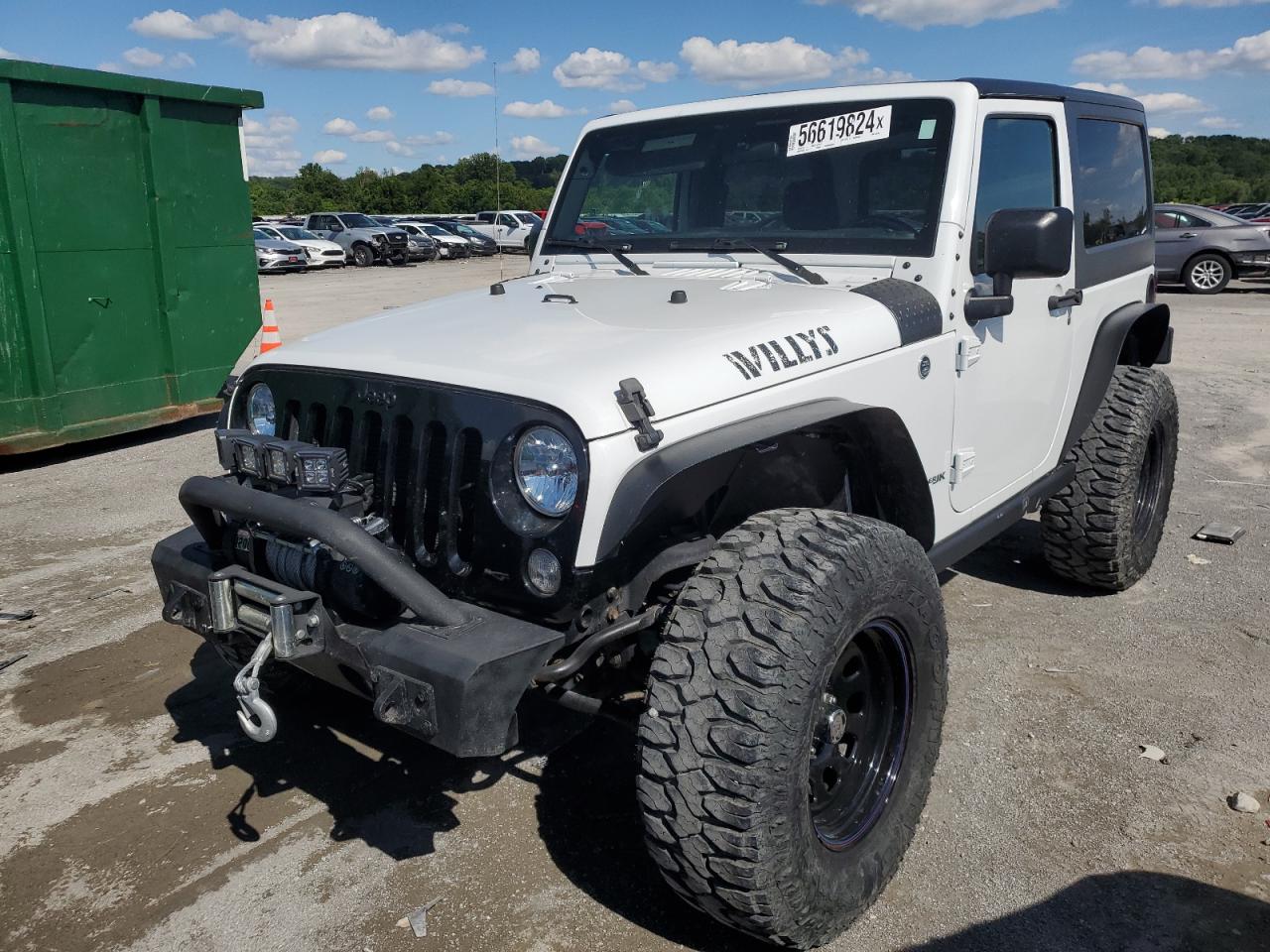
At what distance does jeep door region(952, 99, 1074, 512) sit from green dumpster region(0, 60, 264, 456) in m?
6.36

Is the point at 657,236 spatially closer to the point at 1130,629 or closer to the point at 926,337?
the point at 926,337

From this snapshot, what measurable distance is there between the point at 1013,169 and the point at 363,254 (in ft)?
92.2

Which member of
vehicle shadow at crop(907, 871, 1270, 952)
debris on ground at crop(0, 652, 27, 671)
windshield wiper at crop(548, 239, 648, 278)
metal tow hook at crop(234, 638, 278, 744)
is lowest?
debris on ground at crop(0, 652, 27, 671)

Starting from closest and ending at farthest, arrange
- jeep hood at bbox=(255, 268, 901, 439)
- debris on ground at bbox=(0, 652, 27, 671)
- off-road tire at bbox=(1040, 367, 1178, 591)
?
jeep hood at bbox=(255, 268, 901, 439) < debris on ground at bbox=(0, 652, 27, 671) < off-road tire at bbox=(1040, 367, 1178, 591)

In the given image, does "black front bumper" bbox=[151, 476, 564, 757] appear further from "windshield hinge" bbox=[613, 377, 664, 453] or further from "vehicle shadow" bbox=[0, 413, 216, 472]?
"vehicle shadow" bbox=[0, 413, 216, 472]

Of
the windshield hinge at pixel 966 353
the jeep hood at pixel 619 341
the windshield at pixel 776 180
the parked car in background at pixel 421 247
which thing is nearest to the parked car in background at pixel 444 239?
the parked car in background at pixel 421 247

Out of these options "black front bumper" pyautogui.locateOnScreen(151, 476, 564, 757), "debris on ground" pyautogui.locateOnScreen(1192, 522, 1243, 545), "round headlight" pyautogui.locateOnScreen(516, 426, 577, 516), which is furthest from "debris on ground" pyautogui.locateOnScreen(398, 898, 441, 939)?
"debris on ground" pyautogui.locateOnScreen(1192, 522, 1243, 545)

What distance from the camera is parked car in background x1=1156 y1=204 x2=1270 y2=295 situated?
16812 millimetres

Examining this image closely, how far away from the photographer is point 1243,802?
3088 millimetres

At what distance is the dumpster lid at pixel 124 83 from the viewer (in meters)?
6.84

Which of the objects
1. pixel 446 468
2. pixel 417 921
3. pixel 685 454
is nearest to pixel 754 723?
pixel 685 454

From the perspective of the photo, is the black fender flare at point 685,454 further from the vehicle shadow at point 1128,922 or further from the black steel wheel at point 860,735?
the vehicle shadow at point 1128,922

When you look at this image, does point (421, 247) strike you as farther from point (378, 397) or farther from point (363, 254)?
point (378, 397)

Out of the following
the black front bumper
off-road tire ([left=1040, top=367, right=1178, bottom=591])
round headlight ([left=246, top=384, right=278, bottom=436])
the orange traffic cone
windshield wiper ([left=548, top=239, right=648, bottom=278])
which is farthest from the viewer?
the orange traffic cone
